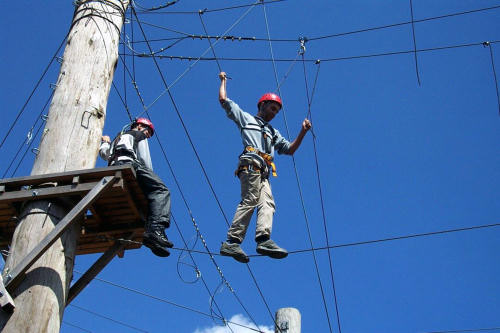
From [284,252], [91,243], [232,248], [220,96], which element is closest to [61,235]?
[91,243]

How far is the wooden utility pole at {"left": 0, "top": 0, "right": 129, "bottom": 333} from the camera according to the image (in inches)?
165

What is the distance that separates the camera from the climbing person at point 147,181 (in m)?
5.15

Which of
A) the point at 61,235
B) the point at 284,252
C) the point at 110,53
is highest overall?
the point at 110,53

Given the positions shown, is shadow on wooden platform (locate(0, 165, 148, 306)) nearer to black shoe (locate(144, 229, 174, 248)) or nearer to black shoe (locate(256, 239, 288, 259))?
black shoe (locate(144, 229, 174, 248))

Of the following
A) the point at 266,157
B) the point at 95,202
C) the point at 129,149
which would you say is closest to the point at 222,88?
the point at 266,157

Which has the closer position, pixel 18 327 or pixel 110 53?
pixel 18 327

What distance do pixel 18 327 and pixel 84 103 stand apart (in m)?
1.88

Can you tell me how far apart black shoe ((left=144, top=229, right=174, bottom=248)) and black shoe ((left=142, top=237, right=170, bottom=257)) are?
0.02m

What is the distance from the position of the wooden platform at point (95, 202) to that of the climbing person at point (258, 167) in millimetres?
798

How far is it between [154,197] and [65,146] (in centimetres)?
82

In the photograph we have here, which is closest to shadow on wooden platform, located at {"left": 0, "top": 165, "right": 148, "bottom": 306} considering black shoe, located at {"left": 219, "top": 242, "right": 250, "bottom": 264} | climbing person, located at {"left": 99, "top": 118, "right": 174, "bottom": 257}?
climbing person, located at {"left": 99, "top": 118, "right": 174, "bottom": 257}

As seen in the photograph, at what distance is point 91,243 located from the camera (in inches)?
218

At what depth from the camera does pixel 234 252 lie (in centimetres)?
541

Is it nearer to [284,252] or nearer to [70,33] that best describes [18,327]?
[284,252]
